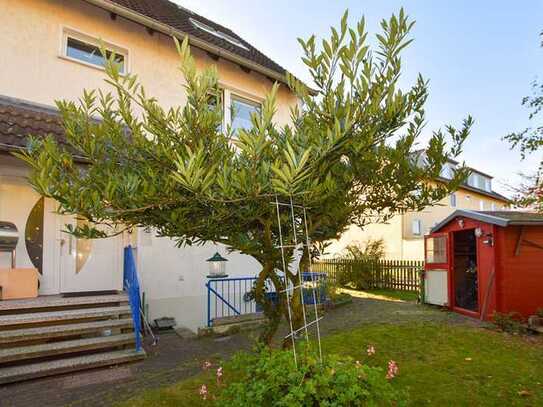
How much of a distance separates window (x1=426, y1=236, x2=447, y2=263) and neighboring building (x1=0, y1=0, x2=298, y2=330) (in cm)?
660

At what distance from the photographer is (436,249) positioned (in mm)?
11539

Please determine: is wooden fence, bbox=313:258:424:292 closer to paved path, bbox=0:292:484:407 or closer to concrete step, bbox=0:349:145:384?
paved path, bbox=0:292:484:407

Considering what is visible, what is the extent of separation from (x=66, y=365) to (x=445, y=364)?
20.4ft

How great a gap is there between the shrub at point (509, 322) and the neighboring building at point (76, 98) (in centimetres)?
683

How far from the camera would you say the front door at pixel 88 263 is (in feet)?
24.8

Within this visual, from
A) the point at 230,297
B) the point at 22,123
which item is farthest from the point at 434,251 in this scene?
the point at 22,123

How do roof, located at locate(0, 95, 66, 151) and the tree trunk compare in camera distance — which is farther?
roof, located at locate(0, 95, 66, 151)

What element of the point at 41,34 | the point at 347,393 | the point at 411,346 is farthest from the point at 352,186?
the point at 41,34

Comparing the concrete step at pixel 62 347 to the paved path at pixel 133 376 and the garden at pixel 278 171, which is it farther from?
the garden at pixel 278 171

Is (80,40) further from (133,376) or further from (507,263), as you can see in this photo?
(507,263)

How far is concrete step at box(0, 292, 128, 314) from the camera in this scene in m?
6.05

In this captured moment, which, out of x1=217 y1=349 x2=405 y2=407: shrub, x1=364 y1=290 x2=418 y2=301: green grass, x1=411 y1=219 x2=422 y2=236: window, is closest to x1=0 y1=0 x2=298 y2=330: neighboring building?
x1=217 y1=349 x2=405 y2=407: shrub

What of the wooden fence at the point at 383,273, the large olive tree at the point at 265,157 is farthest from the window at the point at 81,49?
the wooden fence at the point at 383,273

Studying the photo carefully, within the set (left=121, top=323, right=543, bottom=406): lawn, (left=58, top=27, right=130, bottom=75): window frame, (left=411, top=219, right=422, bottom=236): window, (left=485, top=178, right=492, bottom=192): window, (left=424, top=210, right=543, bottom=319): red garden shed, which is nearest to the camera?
(left=121, top=323, right=543, bottom=406): lawn
